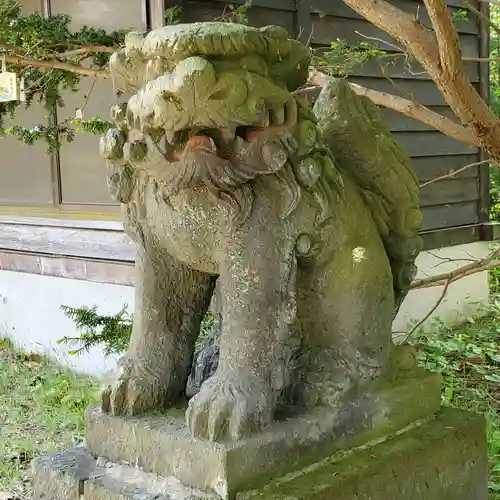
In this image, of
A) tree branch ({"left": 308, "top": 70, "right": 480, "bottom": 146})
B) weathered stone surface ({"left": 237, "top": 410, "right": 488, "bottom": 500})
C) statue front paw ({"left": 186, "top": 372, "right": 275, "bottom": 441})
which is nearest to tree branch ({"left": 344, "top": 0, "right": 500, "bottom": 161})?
tree branch ({"left": 308, "top": 70, "right": 480, "bottom": 146})

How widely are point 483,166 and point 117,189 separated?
3.65 m

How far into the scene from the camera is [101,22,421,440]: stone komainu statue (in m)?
0.89

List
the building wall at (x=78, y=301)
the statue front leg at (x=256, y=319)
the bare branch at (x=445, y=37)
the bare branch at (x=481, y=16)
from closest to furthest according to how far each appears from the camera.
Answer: the statue front leg at (x=256, y=319) < the bare branch at (x=445, y=37) < the bare branch at (x=481, y=16) < the building wall at (x=78, y=301)

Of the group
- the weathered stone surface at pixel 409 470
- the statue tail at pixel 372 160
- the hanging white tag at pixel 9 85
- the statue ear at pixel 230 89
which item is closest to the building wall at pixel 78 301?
the hanging white tag at pixel 9 85

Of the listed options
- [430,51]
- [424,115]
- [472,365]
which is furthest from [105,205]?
[430,51]

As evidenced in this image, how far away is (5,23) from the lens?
224cm

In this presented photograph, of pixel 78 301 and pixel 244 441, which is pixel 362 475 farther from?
pixel 78 301

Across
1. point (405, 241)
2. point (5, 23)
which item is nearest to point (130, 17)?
point (5, 23)

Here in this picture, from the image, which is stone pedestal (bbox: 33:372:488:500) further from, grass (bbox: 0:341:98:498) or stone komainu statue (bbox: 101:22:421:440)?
grass (bbox: 0:341:98:498)

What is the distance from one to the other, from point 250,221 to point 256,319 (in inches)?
5.5

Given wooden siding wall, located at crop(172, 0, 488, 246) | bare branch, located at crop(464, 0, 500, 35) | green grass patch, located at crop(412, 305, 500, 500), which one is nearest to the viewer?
bare branch, located at crop(464, 0, 500, 35)

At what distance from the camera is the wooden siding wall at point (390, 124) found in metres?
3.40

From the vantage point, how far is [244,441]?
3.04 feet

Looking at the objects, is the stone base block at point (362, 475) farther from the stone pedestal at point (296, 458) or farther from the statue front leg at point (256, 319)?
the statue front leg at point (256, 319)
